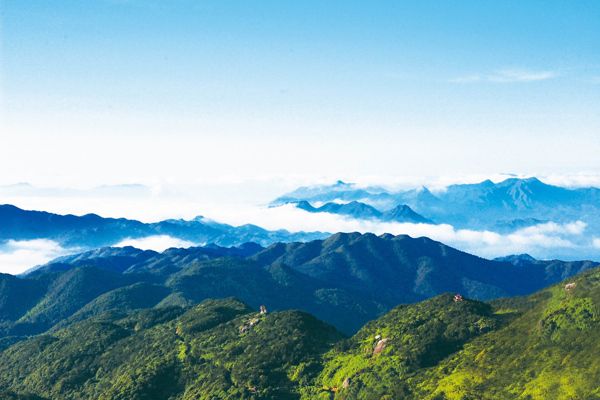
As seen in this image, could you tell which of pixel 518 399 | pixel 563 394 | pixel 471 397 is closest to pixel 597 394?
pixel 563 394

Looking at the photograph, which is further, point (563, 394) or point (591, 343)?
point (591, 343)

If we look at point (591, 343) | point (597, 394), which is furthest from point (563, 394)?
point (591, 343)

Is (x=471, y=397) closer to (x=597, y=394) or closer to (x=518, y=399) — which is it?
(x=518, y=399)

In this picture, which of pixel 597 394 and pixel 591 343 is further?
pixel 591 343

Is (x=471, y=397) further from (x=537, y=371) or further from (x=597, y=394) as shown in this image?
(x=597, y=394)

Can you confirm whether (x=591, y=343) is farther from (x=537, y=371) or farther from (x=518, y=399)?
(x=518, y=399)

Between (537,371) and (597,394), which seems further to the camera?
(537,371)

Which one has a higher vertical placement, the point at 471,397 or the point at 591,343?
the point at 591,343
